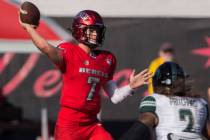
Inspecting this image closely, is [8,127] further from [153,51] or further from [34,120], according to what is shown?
[153,51]

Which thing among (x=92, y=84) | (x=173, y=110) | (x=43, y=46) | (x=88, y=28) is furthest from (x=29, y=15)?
(x=173, y=110)

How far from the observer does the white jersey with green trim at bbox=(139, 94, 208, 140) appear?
16.0 feet

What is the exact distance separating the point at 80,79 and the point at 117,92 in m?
0.39

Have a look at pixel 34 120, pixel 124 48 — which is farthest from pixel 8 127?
pixel 124 48

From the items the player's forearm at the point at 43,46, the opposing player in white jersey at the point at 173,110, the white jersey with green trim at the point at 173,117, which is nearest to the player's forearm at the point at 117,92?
the player's forearm at the point at 43,46

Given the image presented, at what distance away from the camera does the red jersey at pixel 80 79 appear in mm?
5832

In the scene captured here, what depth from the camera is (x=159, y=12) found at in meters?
10.9

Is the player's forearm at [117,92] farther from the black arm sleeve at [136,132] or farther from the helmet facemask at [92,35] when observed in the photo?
the black arm sleeve at [136,132]

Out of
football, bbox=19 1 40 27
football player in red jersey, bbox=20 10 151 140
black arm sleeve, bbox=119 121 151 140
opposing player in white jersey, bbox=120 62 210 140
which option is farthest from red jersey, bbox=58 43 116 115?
black arm sleeve, bbox=119 121 151 140

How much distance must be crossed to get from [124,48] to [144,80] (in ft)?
16.9

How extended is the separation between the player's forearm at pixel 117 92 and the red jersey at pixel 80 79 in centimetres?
18

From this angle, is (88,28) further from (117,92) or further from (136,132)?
(136,132)

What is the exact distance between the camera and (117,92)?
6.07 m

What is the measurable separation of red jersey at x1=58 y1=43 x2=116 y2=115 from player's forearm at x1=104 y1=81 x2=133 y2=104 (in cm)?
18
